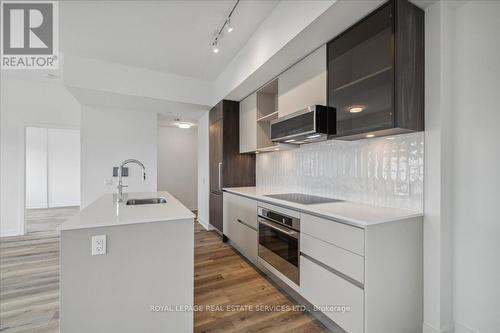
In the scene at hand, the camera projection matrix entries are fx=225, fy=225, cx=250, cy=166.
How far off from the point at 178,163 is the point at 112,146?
7.56 ft

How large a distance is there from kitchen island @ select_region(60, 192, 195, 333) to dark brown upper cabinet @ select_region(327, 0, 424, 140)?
1.54 meters

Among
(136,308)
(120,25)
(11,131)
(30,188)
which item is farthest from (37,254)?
(30,188)

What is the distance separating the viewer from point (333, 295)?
1653mm

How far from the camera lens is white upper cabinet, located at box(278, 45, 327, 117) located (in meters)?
2.16

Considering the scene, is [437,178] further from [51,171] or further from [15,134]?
[51,171]

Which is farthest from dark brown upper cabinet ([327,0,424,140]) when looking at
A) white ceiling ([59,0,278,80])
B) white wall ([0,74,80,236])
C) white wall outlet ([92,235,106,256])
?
white wall ([0,74,80,236])

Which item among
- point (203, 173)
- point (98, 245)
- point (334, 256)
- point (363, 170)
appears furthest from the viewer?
point (203, 173)

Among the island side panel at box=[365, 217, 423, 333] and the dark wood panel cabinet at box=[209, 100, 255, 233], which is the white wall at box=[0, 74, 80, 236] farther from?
the island side panel at box=[365, 217, 423, 333]

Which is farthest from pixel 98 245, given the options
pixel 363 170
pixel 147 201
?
pixel 363 170

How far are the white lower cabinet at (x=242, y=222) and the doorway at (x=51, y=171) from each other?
5560 mm

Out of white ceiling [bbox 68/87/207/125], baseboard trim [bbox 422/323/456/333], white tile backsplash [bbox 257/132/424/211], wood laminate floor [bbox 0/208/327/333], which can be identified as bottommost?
wood laminate floor [bbox 0/208/327/333]

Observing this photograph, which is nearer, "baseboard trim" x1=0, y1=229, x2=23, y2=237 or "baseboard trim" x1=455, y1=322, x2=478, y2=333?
"baseboard trim" x1=455, y1=322, x2=478, y2=333

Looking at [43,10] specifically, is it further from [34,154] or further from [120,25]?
[34,154]

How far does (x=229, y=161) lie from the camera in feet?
12.7
